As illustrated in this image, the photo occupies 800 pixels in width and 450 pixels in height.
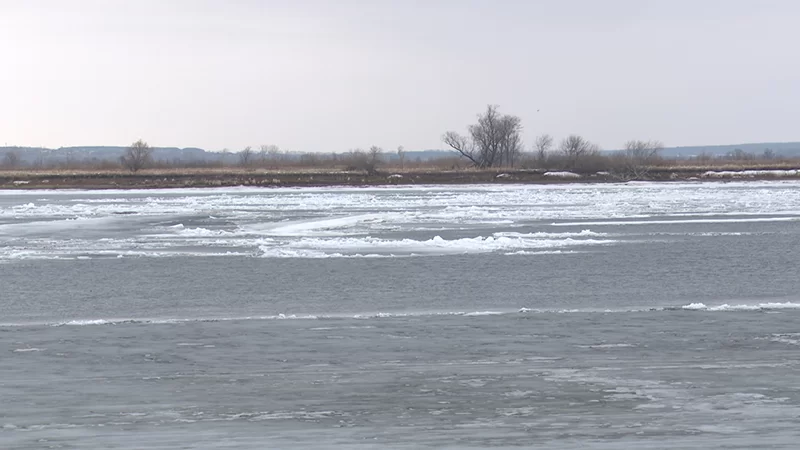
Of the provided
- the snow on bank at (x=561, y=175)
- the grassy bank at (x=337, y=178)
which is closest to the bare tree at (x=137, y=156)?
the grassy bank at (x=337, y=178)

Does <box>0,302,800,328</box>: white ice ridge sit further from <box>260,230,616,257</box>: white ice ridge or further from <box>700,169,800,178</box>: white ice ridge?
<box>700,169,800,178</box>: white ice ridge

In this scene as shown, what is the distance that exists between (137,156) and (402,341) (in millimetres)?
78009

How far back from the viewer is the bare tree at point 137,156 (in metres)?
83.6

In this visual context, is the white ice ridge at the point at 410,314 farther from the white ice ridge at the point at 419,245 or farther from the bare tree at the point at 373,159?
the bare tree at the point at 373,159

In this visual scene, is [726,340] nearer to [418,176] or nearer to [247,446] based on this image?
[247,446]

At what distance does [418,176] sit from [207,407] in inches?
2284

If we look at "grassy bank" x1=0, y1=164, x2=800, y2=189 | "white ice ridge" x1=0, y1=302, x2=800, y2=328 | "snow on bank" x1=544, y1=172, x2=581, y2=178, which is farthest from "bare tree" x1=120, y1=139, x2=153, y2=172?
"white ice ridge" x1=0, y1=302, x2=800, y2=328

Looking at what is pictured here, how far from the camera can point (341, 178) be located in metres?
65.2

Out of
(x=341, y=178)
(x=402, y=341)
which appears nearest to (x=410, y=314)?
(x=402, y=341)

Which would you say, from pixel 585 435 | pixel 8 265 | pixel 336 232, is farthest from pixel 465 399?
pixel 336 232

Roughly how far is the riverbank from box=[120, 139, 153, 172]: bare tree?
50.7ft

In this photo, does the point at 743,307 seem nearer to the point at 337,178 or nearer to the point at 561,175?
the point at 337,178

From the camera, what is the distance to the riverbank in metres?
60.7

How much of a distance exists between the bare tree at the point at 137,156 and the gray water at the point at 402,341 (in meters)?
60.8
